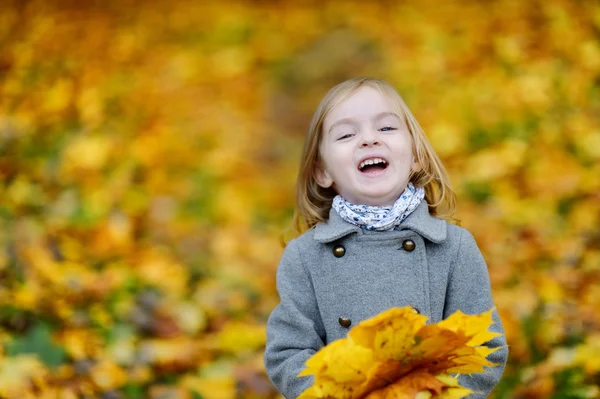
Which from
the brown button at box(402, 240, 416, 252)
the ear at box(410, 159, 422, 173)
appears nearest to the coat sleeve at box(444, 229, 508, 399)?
the brown button at box(402, 240, 416, 252)

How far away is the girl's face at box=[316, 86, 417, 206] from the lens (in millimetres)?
1807

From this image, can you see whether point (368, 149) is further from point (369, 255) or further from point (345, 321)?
point (345, 321)

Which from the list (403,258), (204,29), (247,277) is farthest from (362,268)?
(204,29)

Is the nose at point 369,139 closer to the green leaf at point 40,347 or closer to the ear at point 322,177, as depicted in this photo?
the ear at point 322,177

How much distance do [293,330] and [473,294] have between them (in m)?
0.45

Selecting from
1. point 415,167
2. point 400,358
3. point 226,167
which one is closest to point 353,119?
point 415,167

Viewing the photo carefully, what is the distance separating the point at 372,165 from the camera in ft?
6.14

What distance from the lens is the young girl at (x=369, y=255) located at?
177 cm

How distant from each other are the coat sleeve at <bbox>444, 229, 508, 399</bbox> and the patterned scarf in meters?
0.16

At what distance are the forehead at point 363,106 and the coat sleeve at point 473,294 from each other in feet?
1.26

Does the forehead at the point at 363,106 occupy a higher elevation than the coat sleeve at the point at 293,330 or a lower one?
higher

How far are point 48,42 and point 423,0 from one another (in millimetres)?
3382

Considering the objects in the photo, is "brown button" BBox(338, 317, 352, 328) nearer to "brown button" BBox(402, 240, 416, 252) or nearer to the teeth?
"brown button" BBox(402, 240, 416, 252)

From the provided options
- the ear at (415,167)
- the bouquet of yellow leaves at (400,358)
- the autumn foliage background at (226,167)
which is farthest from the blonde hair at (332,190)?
the autumn foliage background at (226,167)
